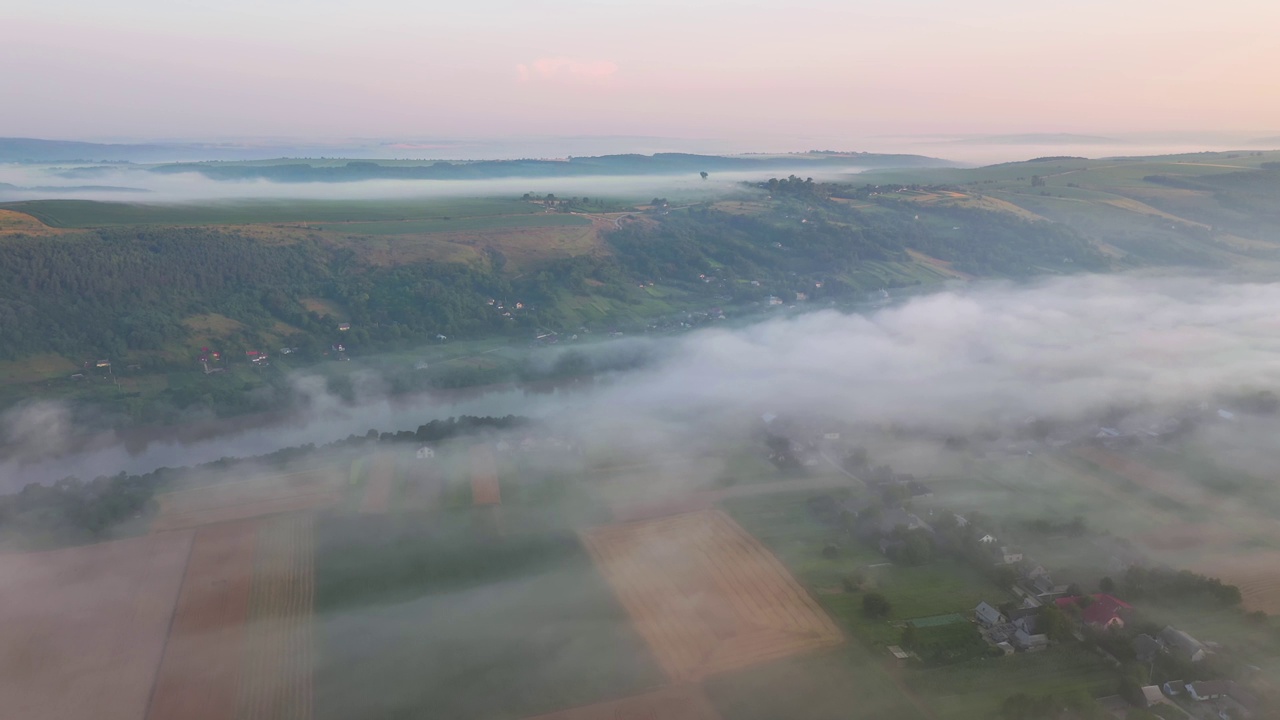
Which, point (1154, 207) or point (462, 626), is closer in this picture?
point (462, 626)

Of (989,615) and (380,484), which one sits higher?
(380,484)

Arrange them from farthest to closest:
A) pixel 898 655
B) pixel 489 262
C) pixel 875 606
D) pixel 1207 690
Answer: pixel 489 262 < pixel 875 606 < pixel 898 655 < pixel 1207 690

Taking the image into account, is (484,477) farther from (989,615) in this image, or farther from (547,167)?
(547,167)


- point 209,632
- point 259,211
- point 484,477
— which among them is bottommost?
point 209,632

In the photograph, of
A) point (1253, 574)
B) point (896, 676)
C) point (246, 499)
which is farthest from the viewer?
point (246, 499)

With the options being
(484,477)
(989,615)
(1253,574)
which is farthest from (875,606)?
(484,477)

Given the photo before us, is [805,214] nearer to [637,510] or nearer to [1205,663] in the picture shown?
[637,510]
